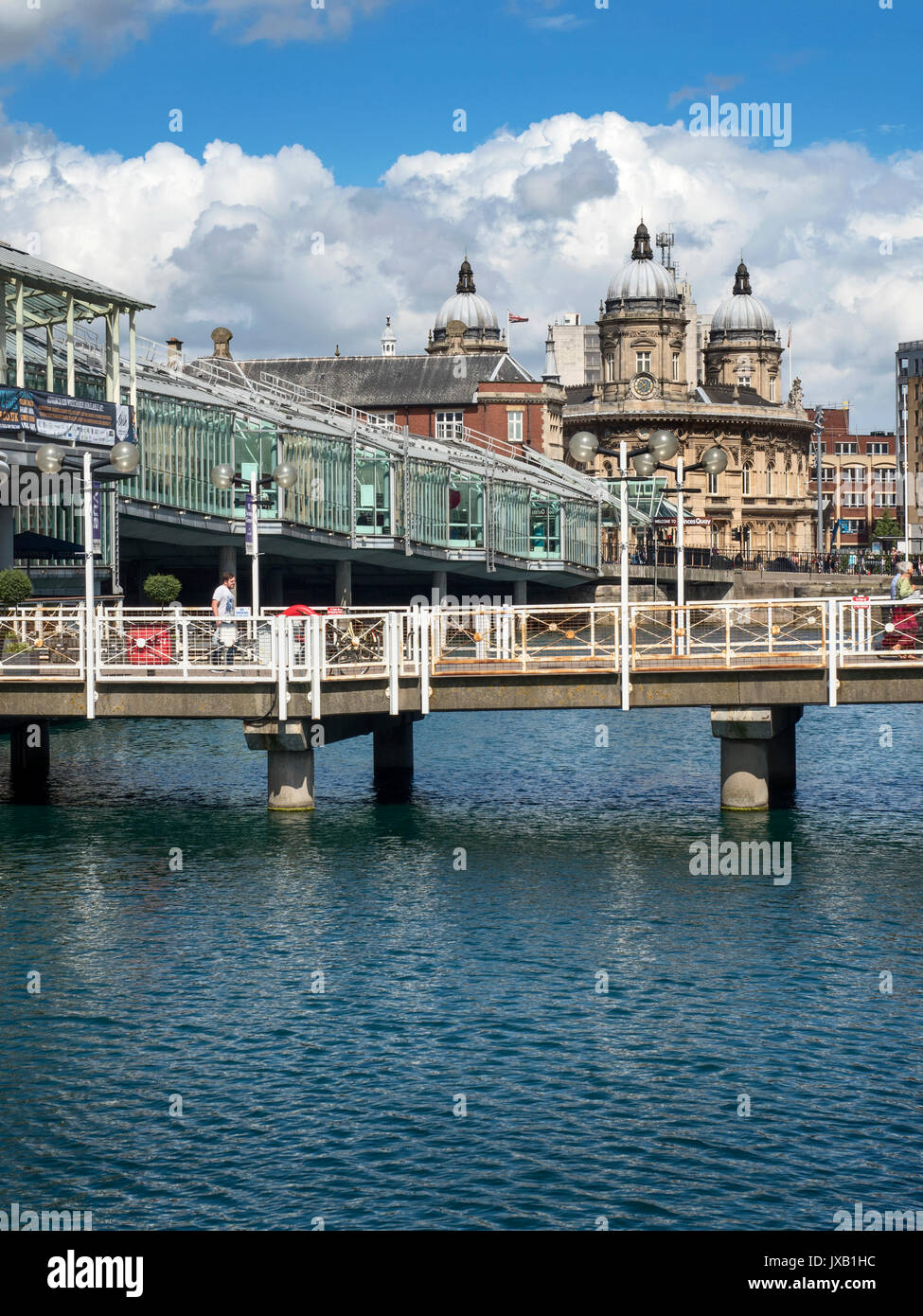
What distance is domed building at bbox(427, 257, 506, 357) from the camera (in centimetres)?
17362

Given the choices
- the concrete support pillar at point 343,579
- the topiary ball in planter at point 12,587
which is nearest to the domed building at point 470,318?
the concrete support pillar at point 343,579

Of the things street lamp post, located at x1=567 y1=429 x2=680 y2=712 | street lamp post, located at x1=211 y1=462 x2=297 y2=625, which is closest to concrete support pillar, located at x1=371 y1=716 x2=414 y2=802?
street lamp post, located at x1=211 y1=462 x2=297 y2=625

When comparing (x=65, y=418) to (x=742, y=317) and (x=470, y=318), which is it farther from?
(x=742, y=317)

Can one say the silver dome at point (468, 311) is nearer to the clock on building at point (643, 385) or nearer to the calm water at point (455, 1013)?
the clock on building at point (643, 385)

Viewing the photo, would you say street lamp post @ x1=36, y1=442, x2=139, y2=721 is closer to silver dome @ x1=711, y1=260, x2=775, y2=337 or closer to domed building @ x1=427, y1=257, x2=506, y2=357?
domed building @ x1=427, y1=257, x2=506, y2=357

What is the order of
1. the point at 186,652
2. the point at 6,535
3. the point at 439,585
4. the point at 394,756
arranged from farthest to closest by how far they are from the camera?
the point at 439,585 → the point at 6,535 → the point at 394,756 → the point at 186,652

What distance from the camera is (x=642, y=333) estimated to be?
171m

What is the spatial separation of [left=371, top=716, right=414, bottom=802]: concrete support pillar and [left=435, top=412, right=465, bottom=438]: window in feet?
298

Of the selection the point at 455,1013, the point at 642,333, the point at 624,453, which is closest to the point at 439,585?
the point at 624,453

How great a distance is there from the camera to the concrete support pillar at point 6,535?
56.3m

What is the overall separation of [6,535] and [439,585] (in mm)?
48919
